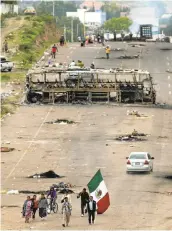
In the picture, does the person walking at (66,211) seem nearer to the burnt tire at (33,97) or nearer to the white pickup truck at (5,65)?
the burnt tire at (33,97)

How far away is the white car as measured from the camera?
69812 mm

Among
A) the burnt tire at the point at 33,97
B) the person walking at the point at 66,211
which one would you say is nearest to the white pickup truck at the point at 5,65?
the burnt tire at the point at 33,97

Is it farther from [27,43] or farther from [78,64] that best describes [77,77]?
[27,43]

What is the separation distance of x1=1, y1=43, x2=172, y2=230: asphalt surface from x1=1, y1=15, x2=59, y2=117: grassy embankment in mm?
9109

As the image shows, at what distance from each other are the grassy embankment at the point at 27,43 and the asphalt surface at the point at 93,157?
29.9 feet

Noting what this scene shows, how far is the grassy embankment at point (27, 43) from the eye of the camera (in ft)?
391

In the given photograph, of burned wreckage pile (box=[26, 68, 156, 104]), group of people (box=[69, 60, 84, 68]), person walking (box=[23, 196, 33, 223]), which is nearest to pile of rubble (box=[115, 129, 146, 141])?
burned wreckage pile (box=[26, 68, 156, 104])

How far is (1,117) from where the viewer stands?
9925cm

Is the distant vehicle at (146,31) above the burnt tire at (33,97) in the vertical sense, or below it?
above

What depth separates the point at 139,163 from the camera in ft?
229

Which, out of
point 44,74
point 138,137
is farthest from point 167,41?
point 138,137

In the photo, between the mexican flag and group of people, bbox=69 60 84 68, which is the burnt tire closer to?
group of people, bbox=69 60 84 68

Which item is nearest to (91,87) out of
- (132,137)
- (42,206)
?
(132,137)

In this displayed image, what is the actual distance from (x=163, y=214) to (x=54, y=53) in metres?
80.0
